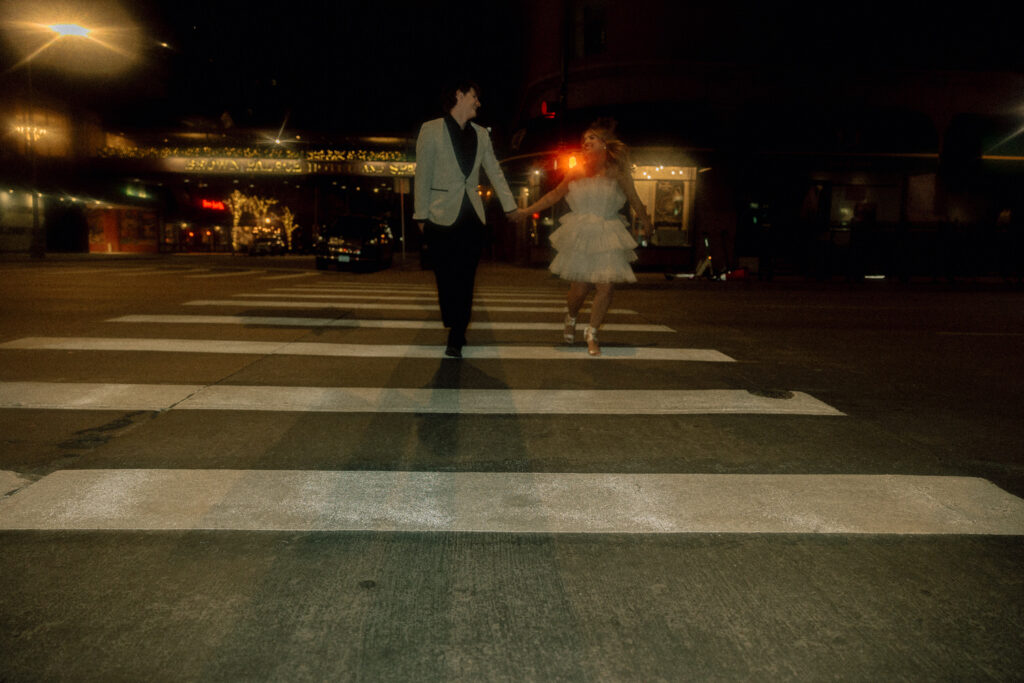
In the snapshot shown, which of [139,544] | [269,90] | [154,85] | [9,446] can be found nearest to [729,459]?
[139,544]

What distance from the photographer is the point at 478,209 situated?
19.4 feet

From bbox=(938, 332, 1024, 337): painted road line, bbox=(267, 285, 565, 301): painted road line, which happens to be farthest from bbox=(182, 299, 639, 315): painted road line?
bbox=(938, 332, 1024, 337): painted road line

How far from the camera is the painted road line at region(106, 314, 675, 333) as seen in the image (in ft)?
25.3

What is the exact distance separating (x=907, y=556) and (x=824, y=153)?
63.8 feet

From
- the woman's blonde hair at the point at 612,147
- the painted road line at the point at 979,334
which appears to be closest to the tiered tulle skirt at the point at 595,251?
the woman's blonde hair at the point at 612,147

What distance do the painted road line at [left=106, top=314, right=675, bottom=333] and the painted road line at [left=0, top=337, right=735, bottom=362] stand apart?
1.22 metres

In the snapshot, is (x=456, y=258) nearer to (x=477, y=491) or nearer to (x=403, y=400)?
(x=403, y=400)

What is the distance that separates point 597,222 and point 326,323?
3403 millimetres

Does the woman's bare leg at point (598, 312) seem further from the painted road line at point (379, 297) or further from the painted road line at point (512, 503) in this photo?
the painted road line at point (379, 297)

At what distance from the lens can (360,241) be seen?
2053 cm

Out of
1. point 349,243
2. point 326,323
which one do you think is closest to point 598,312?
point 326,323

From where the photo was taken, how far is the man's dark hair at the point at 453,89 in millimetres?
5695

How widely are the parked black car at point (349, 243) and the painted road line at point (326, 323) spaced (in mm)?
12296

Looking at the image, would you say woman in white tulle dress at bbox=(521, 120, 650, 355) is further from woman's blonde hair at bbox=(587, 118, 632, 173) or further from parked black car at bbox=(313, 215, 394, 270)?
parked black car at bbox=(313, 215, 394, 270)
